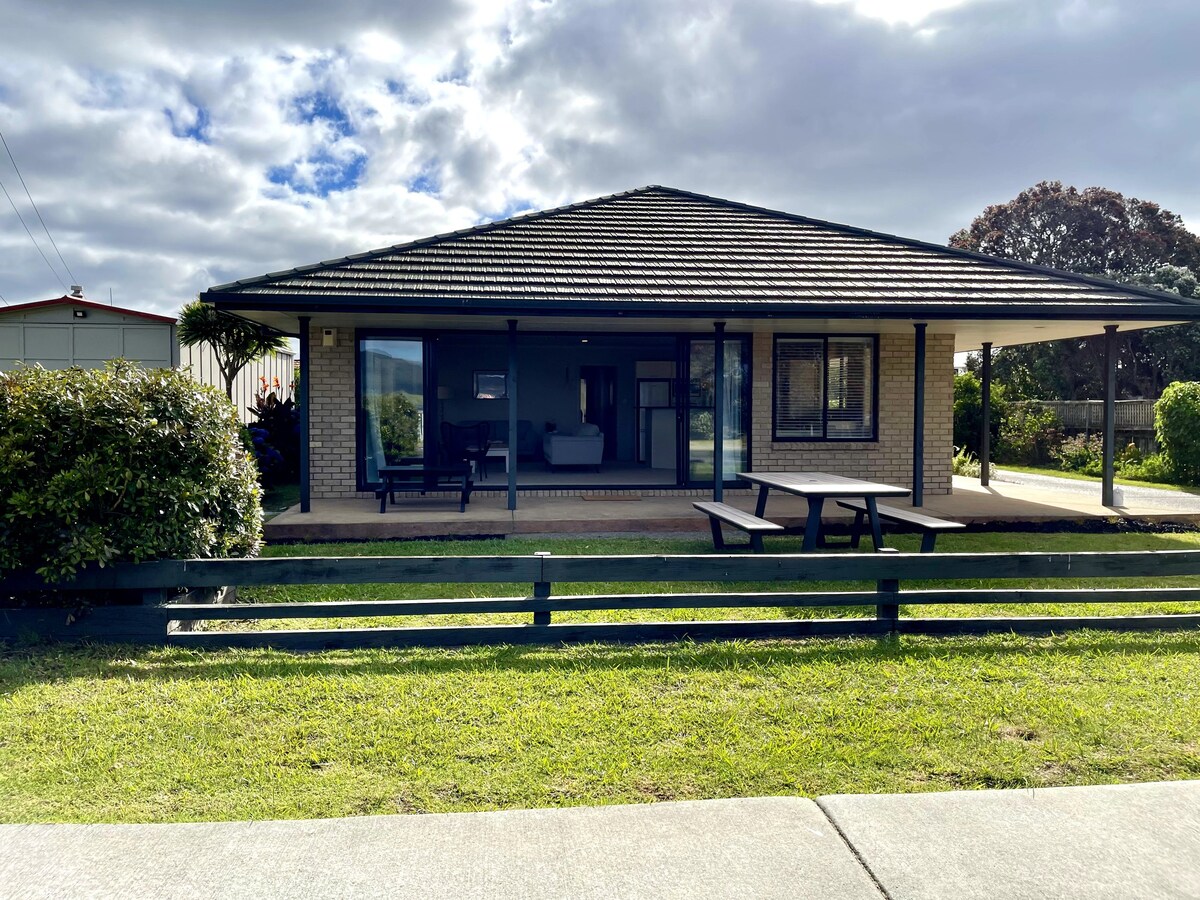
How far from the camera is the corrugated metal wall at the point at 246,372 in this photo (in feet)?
56.4

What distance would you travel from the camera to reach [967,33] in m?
11.2

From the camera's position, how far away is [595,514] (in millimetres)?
10016

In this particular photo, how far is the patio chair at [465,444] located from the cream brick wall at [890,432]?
448cm

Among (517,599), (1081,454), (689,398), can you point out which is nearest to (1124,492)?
(1081,454)

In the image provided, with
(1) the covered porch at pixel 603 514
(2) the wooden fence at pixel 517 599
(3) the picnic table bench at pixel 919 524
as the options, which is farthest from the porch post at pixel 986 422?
(2) the wooden fence at pixel 517 599

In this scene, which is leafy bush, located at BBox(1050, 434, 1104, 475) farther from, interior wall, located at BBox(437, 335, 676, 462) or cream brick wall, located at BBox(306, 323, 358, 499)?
cream brick wall, located at BBox(306, 323, 358, 499)

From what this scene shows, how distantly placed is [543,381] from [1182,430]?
44.1ft

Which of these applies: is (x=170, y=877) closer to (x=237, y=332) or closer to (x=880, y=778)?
(x=880, y=778)

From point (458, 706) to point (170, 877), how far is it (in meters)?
1.60

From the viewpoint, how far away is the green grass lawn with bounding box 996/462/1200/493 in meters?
15.8

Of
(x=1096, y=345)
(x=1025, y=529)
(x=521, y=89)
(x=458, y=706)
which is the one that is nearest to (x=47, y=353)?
(x=521, y=89)

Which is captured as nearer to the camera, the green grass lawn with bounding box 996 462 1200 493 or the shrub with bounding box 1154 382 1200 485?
the green grass lawn with bounding box 996 462 1200 493

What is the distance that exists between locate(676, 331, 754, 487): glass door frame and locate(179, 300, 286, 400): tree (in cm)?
769

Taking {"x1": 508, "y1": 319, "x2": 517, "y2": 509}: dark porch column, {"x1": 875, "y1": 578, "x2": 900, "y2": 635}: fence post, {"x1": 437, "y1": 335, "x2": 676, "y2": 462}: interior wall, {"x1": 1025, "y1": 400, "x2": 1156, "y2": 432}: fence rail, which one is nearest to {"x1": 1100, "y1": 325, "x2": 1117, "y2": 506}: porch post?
{"x1": 875, "y1": 578, "x2": 900, "y2": 635}: fence post
